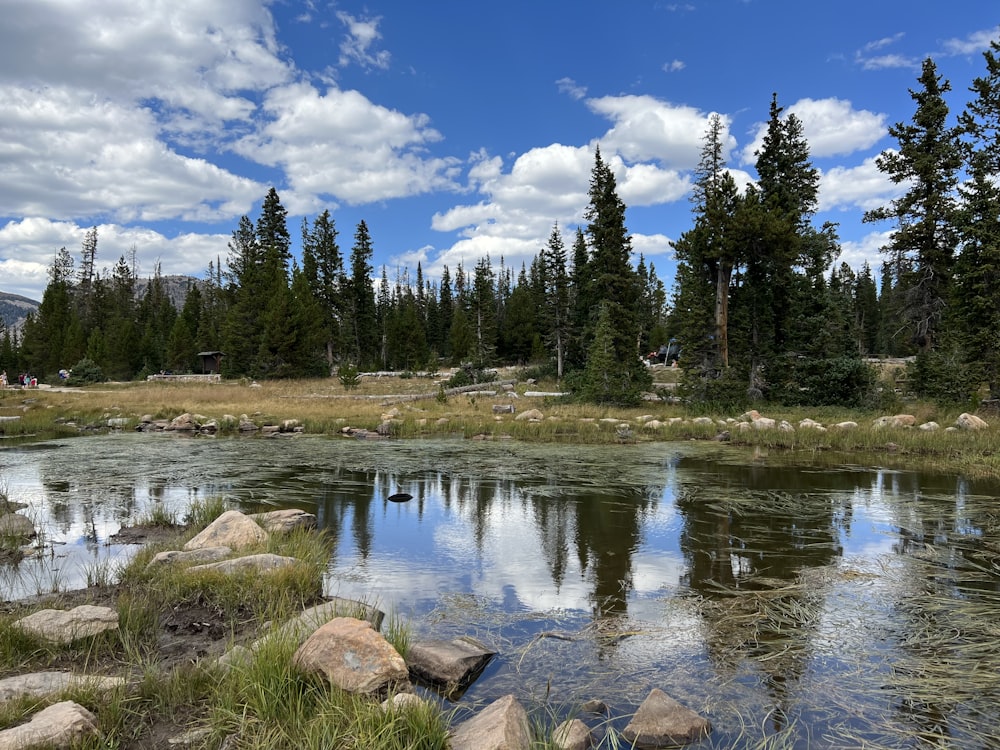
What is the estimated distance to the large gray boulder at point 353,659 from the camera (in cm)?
447

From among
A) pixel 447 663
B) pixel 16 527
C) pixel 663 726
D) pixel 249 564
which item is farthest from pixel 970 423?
pixel 16 527

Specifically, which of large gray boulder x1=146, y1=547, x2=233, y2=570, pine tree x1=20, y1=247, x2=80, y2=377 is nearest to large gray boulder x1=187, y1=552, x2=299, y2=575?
large gray boulder x1=146, y1=547, x2=233, y2=570

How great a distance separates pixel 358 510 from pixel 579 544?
4.83 meters

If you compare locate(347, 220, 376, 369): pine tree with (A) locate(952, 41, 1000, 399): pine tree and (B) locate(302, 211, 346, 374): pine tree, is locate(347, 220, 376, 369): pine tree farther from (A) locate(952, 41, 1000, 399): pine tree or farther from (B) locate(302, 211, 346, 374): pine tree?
(A) locate(952, 41, 1000, 399): pine tree

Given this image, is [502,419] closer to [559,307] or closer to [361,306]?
[559,307]

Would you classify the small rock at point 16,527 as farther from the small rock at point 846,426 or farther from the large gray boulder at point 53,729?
the small rock at point 846,426

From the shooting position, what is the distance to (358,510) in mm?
11766

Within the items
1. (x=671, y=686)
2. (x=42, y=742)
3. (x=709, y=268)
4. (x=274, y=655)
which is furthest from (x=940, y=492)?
(x=709, y=268)

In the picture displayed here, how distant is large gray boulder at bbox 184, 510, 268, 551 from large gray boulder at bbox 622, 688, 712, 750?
586 cm

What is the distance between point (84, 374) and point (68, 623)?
5417 centimetres

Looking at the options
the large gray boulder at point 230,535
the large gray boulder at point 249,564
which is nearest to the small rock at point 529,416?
the large gray boulder at point 230,535

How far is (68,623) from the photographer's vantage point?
5.31 meters

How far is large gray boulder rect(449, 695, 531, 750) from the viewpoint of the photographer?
147 inches

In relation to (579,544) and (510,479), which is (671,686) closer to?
(579,544)
